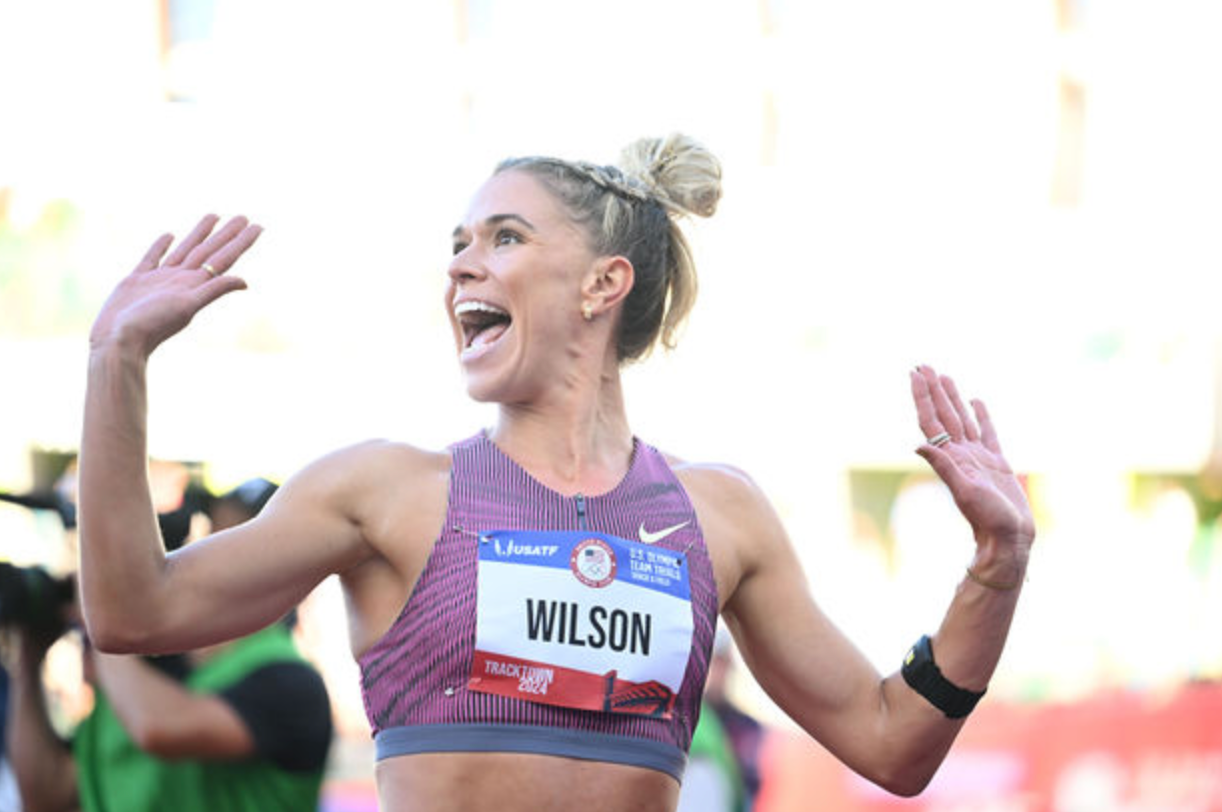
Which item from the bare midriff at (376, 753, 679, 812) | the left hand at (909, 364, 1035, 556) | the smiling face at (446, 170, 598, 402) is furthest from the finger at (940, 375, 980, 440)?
the bare midriff at (376, 753, 679, 812)

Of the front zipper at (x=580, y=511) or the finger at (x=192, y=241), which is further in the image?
the front zipper at (x=580, y=511)

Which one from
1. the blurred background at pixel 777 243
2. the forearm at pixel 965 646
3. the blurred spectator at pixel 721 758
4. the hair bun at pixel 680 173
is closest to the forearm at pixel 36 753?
the blurred spectator at pixel 721 758

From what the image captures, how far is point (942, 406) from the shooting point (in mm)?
3742

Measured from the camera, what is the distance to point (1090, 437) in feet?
67.7

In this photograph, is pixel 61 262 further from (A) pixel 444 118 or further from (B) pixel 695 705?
(B) pixel 695 705

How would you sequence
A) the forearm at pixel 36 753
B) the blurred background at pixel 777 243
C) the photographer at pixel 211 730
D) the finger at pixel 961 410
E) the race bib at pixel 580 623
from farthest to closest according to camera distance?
the blurred background at pixel 777 243 → the forearm at pixel 36 753 → the photographer at pixel 211 730 → the finger at pixel 961 410 → the race bib at pixel 580 623

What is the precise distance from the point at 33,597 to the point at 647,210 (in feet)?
8.44

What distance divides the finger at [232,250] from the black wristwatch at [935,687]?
1326 mm

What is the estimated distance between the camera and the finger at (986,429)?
3.75 metres

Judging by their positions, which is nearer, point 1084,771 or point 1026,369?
point 1084,771

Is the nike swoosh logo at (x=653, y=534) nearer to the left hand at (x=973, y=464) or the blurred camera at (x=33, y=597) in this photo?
the left hand at (x=973, y=464)

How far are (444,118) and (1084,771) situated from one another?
9438 mm

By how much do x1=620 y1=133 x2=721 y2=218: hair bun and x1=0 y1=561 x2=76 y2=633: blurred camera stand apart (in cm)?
245

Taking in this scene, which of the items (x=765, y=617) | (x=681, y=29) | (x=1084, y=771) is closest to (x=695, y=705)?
(x=765, y=617)
